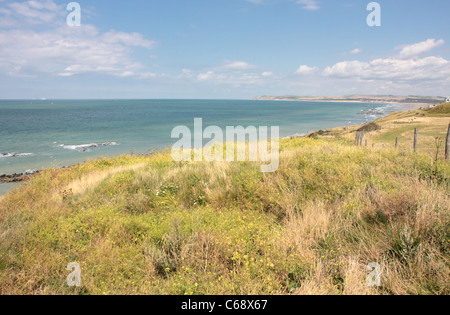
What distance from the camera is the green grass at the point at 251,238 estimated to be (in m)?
3.98

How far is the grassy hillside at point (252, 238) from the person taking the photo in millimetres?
3980

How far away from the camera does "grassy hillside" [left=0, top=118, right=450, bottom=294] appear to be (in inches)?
157

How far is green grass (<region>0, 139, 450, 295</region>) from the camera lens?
3980 millimetres

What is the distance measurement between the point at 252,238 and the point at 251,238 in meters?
0.05

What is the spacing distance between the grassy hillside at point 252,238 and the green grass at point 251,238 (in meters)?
0.03

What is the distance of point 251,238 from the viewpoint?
16.8 ft

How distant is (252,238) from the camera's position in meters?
5.16

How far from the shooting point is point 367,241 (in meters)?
4.89

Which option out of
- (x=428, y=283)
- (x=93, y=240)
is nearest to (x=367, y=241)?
(x=428, y=283)

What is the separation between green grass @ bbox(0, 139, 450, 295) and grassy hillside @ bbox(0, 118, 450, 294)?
0.03 metres
